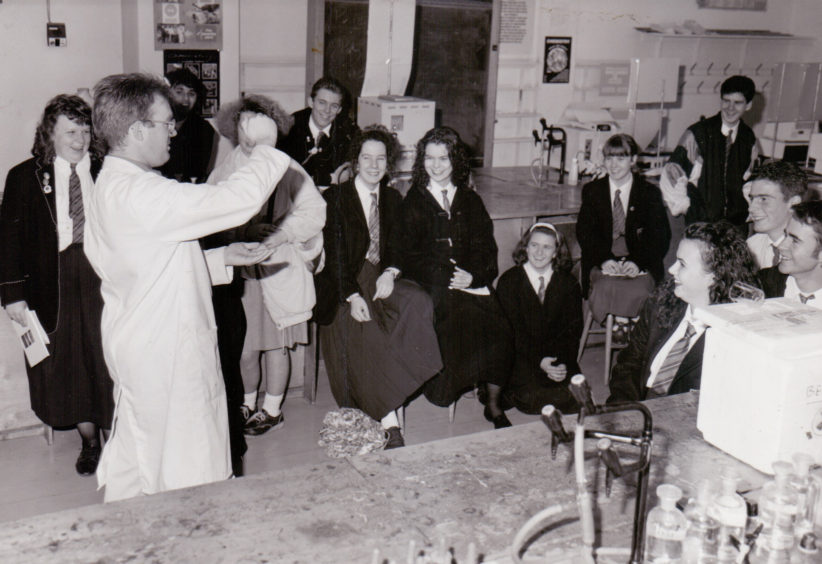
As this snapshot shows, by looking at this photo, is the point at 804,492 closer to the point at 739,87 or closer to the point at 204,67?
the point at 739,87

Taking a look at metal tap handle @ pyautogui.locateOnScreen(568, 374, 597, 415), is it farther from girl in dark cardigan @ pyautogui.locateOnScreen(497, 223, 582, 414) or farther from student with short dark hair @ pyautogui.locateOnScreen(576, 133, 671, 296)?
student with short dark hair @ pyautogui.locateOnScreen(576, 133, 671, 296)

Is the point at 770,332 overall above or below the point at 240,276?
above

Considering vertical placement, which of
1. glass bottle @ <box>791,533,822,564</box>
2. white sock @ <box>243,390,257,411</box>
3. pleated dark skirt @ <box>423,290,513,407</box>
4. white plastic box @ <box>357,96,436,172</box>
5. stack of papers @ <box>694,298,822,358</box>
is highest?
white plastic box @ <box>357,96,436,172</box>

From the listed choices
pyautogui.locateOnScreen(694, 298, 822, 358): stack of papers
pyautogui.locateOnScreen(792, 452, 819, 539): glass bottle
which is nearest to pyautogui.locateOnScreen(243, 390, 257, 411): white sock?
pyautogui.locateOnScreen(694, 298, 822, 358): stack of papers

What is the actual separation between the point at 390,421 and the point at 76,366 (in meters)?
1.23

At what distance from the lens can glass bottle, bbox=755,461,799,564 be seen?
1523 millimetres

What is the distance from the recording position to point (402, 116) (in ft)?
15.0

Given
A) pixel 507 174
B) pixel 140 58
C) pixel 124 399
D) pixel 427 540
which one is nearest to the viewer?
pixel 427 540

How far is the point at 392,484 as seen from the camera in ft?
5.87

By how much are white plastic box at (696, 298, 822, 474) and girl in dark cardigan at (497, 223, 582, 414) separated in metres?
1.77

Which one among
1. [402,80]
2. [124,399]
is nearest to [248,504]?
[124,399]

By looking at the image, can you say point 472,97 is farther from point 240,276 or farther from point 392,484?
point 392,484

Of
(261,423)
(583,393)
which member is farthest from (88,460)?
(583,393)

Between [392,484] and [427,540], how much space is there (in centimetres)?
21
